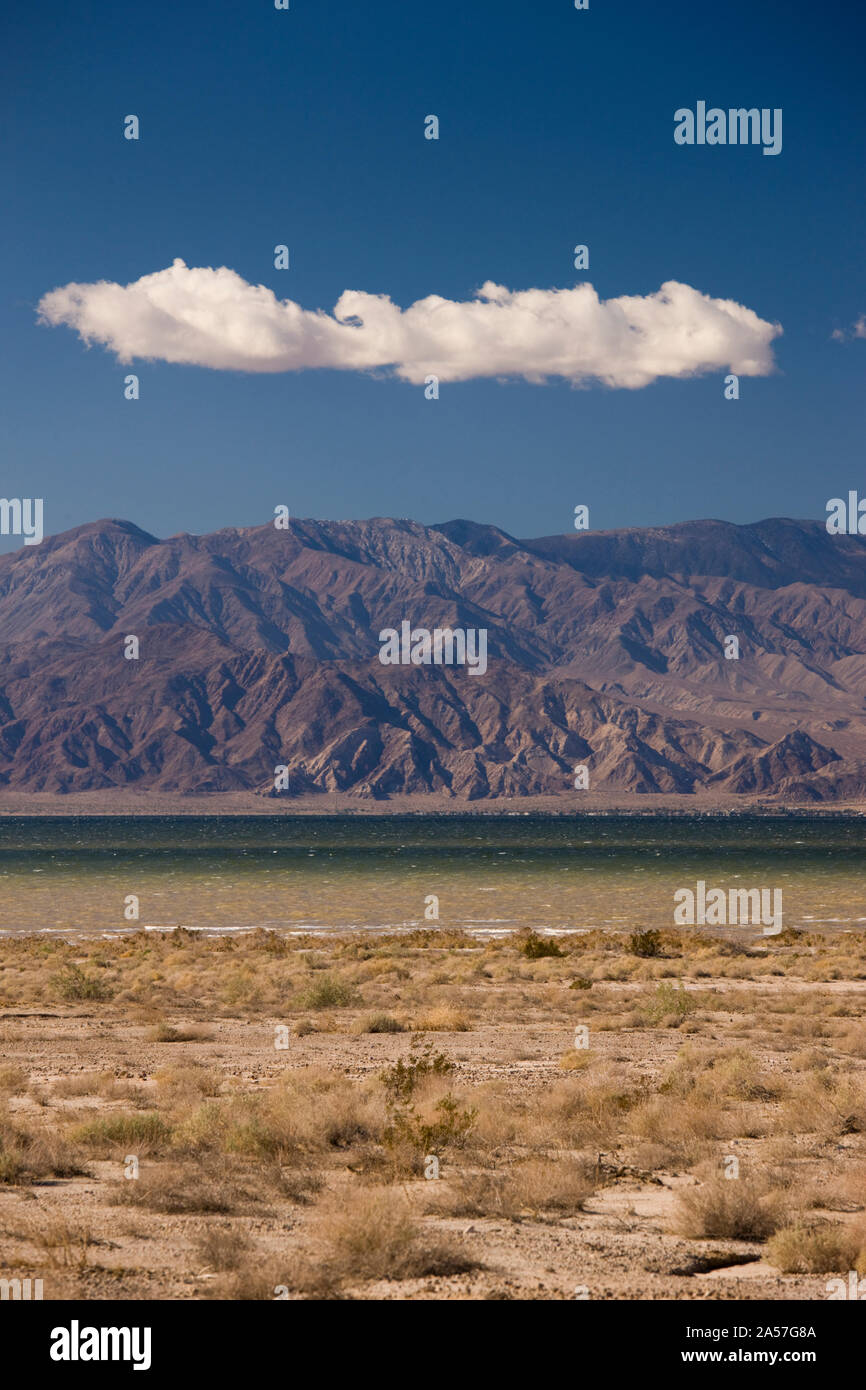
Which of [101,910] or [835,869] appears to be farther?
[835,869]

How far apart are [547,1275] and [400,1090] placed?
6.51 m

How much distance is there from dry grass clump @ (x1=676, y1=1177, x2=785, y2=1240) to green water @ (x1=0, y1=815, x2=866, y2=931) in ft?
117

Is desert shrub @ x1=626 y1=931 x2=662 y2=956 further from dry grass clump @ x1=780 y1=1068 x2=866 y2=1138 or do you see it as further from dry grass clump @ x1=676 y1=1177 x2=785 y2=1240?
dry grass clump @ x1=676 y1=1177 x2=785 y2=1240

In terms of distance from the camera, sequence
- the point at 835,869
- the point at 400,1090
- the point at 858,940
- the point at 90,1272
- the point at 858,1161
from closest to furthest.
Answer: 1. the point at 90,1272
2. the point at 858,1161
3. the point at 400,1090
4. the point at 858,940
5. the point at 835,869

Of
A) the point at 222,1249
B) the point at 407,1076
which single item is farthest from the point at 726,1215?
the point at 407,1076

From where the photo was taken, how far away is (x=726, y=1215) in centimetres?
1054

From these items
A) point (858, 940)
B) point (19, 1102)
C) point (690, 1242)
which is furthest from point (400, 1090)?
point (858, 940)

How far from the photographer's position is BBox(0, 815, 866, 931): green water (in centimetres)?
5084

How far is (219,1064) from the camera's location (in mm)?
18797

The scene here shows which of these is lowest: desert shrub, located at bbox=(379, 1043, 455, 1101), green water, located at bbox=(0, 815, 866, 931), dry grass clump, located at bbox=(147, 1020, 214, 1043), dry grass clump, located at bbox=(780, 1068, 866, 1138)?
green water, located at bbox=(0, 815, 866, 931)

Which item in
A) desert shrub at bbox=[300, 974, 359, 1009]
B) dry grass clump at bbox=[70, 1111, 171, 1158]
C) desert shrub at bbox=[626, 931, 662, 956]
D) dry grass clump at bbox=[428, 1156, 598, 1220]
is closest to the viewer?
dry grass clump at bbox=[428, 1156, 598, 1220]

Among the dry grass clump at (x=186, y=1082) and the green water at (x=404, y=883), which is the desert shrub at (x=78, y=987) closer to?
the dry grass clump at (x=186, y=1082)

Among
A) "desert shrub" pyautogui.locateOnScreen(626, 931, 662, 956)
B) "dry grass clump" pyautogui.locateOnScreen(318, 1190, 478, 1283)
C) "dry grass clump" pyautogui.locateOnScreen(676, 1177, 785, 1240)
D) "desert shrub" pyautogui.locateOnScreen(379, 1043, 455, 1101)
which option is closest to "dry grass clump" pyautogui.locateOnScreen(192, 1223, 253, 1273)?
"dry grass clump" pyautogui.locateOnScreen(318, 1190, 478, 1283)
